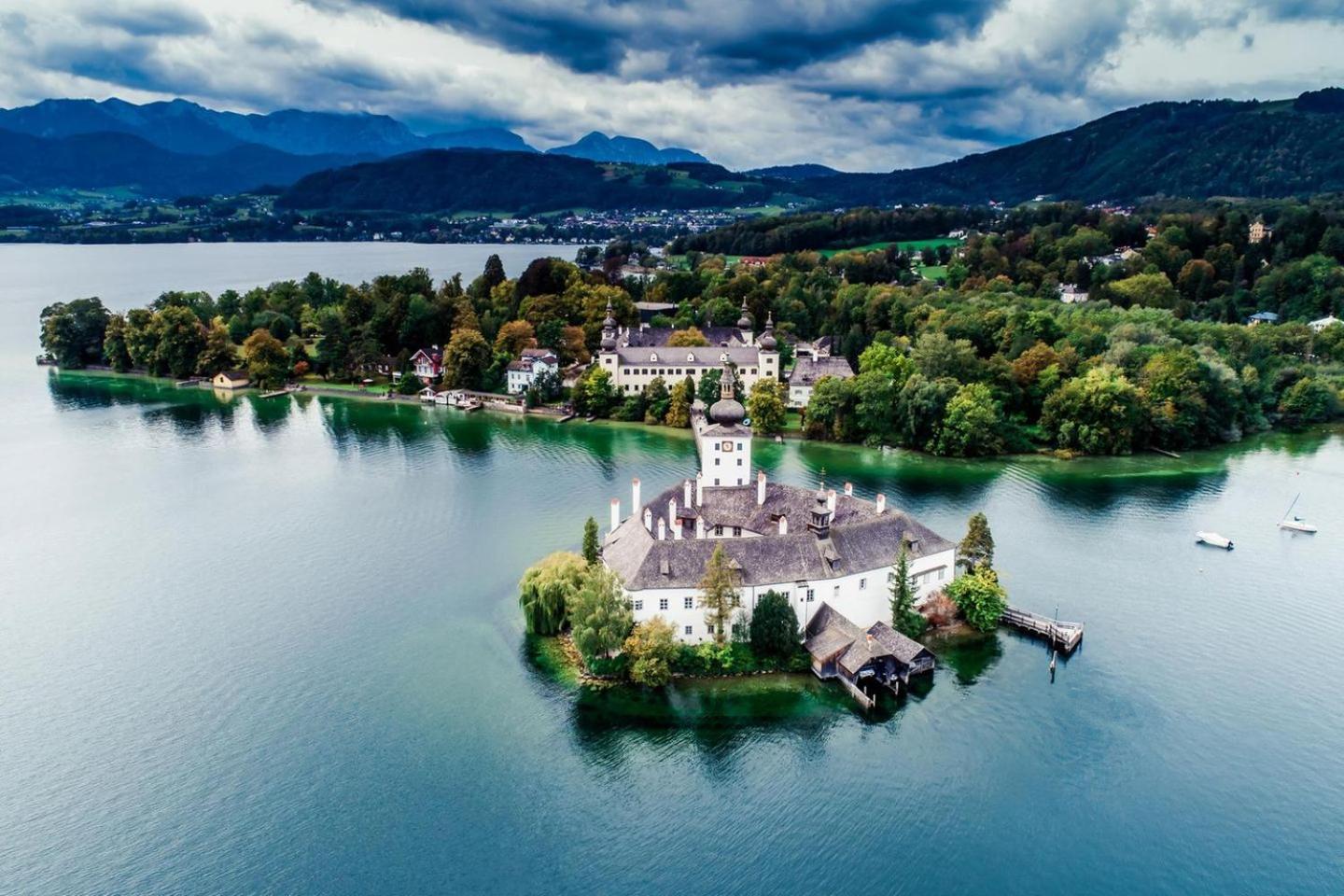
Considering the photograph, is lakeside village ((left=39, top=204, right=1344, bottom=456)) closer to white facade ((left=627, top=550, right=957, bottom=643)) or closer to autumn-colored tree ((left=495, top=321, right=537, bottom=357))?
autumn-colored tree ((left=495, top=321, right=537, bottom=357))

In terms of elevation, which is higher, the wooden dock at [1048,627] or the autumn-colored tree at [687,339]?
the autumn-colored tree at [687,339]

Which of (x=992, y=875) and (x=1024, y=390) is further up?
(x=1024, y=390)

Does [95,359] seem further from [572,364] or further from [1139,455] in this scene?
[1139,455]

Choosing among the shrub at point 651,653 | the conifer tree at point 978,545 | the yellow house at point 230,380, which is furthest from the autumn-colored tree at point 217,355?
the conifer tree at point 978,545

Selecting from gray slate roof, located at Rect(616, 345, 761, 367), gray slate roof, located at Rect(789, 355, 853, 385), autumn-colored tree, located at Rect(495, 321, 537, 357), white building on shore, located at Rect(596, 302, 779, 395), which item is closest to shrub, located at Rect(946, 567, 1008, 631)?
gray slate roof, located at Rect(789, 355, 853, 385)

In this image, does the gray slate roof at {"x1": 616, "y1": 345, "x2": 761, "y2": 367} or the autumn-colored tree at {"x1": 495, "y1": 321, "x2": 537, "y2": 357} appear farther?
the autumn-colored tree at {"x1": 495, "y1": 321, "x2": 537, "y2": 357}

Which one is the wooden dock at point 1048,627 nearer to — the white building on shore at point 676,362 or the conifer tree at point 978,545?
the conifer tree at point 978,545

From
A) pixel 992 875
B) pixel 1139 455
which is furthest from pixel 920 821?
pixel 1139 455
